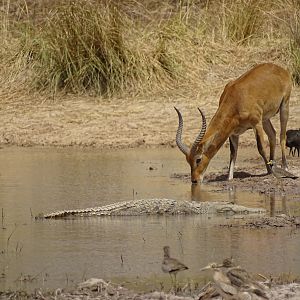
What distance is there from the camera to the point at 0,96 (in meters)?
18.9

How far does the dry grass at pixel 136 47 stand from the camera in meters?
18.8

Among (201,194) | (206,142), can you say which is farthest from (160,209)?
(206,142)

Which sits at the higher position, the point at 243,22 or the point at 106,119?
the point at 243,22

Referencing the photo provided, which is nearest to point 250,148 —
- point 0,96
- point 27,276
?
point 0,96

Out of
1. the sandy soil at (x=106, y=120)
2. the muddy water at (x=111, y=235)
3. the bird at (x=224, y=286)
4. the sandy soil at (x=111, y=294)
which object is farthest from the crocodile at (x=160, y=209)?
the sandy soil at (x=106, y=120)

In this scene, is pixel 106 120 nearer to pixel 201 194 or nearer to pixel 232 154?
pixel 232 154

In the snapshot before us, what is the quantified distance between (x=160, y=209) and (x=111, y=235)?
1.06m

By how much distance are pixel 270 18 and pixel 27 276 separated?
14.3 meters

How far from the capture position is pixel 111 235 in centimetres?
977

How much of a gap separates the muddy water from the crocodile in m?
0.09

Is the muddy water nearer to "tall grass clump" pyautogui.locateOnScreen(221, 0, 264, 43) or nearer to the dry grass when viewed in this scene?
the dry grass

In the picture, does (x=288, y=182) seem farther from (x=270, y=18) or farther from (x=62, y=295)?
(x=270, y=18)

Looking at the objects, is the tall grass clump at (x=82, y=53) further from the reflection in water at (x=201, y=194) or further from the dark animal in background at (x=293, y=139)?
the reflection in water at (x=201, y=194)

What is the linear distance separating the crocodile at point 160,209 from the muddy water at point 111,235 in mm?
94
